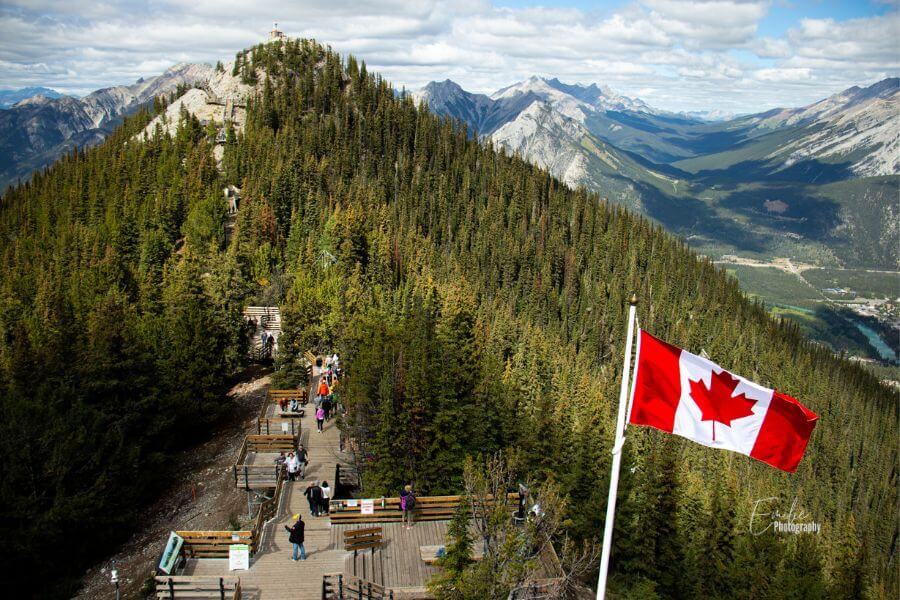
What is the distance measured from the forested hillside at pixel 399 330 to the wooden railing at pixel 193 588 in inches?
404

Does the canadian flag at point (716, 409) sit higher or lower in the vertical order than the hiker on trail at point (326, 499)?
higher

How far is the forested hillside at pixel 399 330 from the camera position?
35875 millimetres

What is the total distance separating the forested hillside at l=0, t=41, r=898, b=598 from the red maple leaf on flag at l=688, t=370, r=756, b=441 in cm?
982

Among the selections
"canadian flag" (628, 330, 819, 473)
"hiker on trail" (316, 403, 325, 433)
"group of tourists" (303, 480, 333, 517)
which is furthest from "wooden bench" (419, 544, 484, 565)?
"hiker on trail" (316, 403, 325, 433)

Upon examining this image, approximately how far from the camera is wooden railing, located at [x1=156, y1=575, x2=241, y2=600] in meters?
21.0

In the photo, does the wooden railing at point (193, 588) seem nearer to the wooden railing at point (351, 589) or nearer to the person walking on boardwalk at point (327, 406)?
the wooden railing at point (351, 589)

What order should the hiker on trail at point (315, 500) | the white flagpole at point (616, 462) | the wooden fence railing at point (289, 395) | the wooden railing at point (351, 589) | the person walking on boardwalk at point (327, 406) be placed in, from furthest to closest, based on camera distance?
the wooden fence railing at point (289, 395), the person walking on boardwalk at point (327, 406), the hiker on trail at point (315, 500), the wooden railing at point (351, 589), the white flagpole at point (616, 462)

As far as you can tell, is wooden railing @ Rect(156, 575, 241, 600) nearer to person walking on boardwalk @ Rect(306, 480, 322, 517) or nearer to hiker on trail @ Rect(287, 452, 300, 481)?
person walking on boardwalk @ Rect(306, 480, 322, 517)

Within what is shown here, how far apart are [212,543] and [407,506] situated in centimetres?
788

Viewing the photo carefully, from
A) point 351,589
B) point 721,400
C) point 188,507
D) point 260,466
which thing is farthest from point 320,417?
point 721,400

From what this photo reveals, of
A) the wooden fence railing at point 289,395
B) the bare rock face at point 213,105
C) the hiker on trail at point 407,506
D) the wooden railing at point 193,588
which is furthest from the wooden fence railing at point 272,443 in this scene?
the bare rock face at point 213,105

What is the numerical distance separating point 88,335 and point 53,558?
929 inches

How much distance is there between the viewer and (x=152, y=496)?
4044 cm

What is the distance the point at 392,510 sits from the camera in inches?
1029
